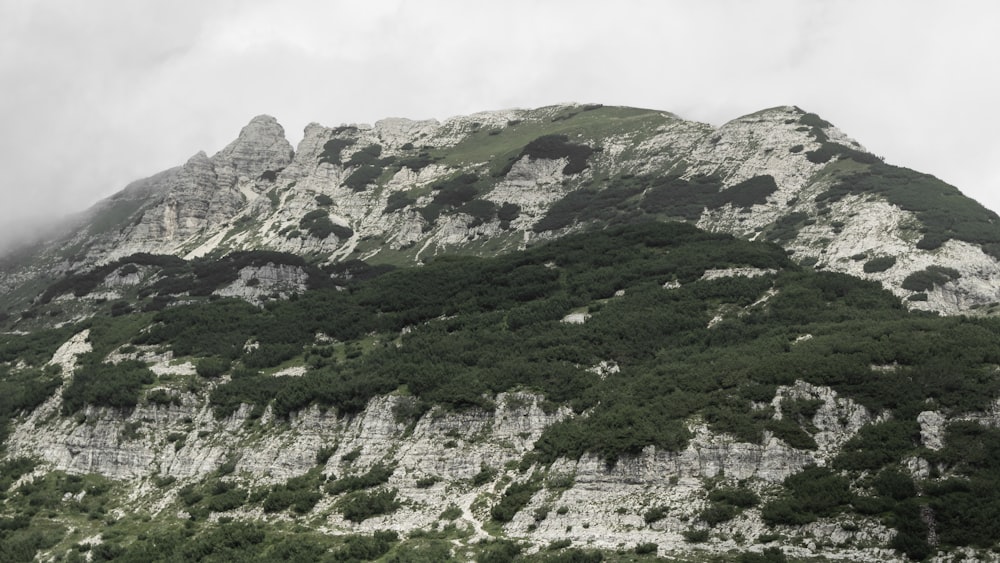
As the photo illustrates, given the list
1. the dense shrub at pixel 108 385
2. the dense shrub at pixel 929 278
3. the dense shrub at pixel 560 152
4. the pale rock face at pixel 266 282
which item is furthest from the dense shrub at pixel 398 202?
the dense shrub at pixel 929 278

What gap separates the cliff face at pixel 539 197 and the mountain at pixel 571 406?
0.98 m

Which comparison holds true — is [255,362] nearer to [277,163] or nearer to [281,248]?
[281,248]

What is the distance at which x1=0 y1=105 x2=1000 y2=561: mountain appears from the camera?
107 feet

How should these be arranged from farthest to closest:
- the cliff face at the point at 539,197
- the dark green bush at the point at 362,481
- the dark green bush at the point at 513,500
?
the cliff face at the point at 539,197 < the dark green bush at the point at 362,481 < the dark green bush at the point at 513,500

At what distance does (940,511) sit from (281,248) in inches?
5052

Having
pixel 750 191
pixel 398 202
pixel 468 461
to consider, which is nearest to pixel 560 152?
pixel 398 202

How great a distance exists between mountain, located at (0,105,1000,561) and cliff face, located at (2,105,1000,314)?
98cm

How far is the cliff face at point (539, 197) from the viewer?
83.4 m

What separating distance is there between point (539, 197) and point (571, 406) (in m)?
90.9

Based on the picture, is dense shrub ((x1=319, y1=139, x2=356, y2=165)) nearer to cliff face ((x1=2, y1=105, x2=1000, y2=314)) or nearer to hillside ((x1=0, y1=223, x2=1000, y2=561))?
cliff face ((x1=2, y1=105, x2=1000, y2=314))

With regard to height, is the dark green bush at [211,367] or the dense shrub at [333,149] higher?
the dense shrub at [333,149]

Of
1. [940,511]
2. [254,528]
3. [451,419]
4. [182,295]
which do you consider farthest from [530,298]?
[182,295]

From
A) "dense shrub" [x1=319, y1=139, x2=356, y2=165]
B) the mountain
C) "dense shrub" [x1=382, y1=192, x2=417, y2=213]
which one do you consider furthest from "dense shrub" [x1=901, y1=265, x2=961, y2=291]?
"dense shrub" [x1=319, y1=139, x2=356, y2=165]

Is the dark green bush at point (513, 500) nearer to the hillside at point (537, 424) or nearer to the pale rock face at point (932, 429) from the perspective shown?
the hillside at point (537, 424)
